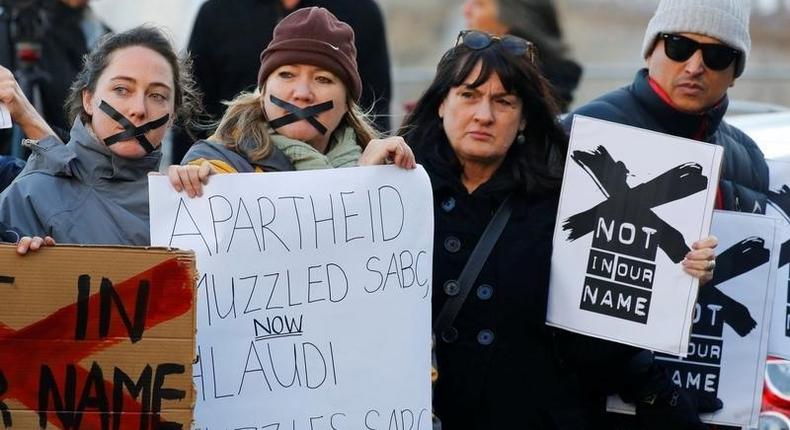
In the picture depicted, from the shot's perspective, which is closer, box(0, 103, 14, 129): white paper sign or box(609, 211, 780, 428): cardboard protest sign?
box(0, 103, 14, 129): white paper sign

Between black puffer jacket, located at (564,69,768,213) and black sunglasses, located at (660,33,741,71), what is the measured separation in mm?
125

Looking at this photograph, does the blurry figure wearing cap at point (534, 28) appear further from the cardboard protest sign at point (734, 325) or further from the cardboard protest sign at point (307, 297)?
the cardboard protest sign at point (307, 297)

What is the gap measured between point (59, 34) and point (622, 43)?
25.1 feet

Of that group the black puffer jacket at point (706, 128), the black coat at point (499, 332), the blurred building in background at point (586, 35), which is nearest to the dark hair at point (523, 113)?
the black coat at point (499, 332)

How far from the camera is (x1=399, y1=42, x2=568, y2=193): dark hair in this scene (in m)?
4.79

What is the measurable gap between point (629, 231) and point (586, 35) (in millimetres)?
10132

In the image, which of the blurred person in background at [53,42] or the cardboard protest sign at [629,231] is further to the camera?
the blurred person in background at [53,42]

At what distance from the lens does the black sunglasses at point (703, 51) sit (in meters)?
5.37

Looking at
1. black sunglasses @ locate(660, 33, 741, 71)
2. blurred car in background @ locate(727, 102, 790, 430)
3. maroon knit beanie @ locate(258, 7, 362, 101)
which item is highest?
black sunglasses @ locate(660, 33, 741, 71)

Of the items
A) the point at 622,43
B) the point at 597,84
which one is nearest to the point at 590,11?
the point at 622,43

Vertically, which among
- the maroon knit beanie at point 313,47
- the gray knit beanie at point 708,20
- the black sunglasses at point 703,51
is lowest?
the maroon knit beanie at point 313,47

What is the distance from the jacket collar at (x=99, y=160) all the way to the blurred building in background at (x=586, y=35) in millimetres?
7595

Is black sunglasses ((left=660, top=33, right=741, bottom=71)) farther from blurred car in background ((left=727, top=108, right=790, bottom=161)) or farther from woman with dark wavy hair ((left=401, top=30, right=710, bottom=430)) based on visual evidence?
woman with dark wavy hair ((left=401, top=30, right=710, bottom=430))

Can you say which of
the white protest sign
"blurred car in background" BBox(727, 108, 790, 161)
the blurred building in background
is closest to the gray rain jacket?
the white protest sign
